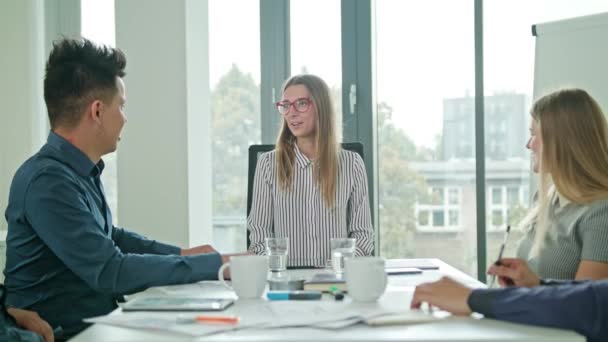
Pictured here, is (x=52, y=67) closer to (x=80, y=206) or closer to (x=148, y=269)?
(x=80, y=206)

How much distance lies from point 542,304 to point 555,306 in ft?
0.07

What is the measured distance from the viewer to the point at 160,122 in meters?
3.52

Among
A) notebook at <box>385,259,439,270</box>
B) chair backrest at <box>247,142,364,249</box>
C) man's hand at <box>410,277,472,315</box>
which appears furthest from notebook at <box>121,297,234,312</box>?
chair backrest at <box>247,142,364,249</box>

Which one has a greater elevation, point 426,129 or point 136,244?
point 426,129

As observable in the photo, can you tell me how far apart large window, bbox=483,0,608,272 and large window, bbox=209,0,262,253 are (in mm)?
1259

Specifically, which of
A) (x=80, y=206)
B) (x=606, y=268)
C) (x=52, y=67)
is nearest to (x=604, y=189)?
(x=606, y=268)

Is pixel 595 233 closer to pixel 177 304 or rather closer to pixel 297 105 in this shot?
pixel 177 304

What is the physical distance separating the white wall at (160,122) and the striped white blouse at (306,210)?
34.3 inches

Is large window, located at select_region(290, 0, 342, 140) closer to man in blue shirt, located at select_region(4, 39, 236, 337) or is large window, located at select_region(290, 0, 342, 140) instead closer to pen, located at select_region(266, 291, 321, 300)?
man in blue shirt, located at select_region(4, 39, 236, 337)

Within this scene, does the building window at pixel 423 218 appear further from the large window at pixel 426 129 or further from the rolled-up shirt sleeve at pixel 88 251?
the rolled-up shirt sleeve at pixel 88 251

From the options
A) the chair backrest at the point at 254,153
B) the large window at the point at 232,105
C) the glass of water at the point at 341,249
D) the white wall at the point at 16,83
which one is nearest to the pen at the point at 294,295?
the glass of water at the point at 341,249

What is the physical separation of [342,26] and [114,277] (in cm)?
238

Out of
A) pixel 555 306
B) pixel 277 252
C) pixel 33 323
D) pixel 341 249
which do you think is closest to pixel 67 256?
pixel 33 323

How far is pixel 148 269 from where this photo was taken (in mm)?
1668
